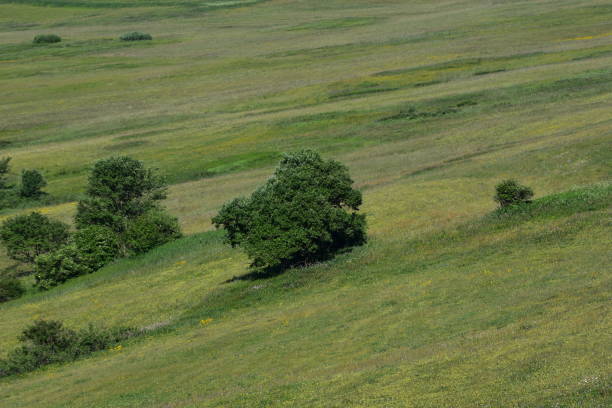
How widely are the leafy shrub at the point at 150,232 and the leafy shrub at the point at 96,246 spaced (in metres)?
1.39

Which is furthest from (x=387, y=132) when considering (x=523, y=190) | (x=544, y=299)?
(x=544, y=299)

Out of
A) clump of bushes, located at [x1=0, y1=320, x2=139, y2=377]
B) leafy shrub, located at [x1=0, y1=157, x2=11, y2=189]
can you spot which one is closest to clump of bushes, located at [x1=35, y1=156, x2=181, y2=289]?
clump of bushes, located at [x1=0, y1=320, x2=139, y2=377]

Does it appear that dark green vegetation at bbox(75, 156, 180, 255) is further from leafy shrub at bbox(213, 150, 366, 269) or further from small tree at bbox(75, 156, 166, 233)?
leafy shrub at bbox(213, 150, 366, 269)

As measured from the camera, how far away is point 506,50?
15262 cm

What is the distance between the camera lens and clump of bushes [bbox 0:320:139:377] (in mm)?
43656

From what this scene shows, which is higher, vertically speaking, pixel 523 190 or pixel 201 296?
pixel 523 190

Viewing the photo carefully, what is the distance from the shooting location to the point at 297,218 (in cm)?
5222

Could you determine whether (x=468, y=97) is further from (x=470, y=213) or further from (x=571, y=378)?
(x=571, y=378)

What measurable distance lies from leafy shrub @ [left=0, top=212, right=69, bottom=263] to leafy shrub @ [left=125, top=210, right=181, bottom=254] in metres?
7.79

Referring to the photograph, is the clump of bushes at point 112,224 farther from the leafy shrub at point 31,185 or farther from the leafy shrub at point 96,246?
the leafy shrub at point 31,185

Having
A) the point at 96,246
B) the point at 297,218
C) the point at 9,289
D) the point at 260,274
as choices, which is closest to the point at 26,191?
the point at 96,246

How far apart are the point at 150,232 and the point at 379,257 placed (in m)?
23.5

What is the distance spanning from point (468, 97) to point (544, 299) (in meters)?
84.5

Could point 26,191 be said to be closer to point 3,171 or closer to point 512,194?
point 3,171
